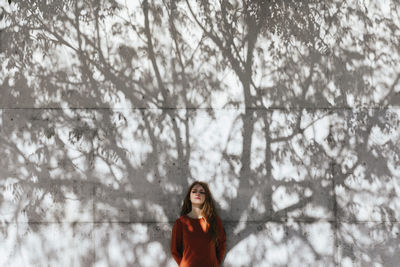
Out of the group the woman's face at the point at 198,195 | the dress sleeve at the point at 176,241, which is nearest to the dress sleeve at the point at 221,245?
the woman's face at the point at 198,195

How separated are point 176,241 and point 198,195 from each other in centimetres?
65

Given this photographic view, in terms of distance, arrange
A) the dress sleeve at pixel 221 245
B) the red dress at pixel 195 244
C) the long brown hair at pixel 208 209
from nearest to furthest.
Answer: the red dress at pixel 195 244 → the long brown hair at pixel 208 209 → the dress sleeve at pixel 221 245

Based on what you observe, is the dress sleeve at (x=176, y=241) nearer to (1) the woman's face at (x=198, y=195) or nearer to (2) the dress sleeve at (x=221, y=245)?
(1) the woman's face at (x=198, y=195)

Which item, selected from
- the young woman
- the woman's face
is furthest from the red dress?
the woman's face

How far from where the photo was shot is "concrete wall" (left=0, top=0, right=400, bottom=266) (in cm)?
516

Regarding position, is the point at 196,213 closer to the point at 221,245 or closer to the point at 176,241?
the point at 176,241

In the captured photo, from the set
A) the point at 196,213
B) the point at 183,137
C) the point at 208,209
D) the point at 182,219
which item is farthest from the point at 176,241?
the point at 183,137

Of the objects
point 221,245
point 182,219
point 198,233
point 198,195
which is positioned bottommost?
point 221,245

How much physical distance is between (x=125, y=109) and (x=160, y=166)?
36.3 inches

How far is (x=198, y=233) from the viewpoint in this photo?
4.71m

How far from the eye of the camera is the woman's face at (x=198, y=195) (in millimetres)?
4871

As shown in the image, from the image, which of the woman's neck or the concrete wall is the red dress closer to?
the woman's neck

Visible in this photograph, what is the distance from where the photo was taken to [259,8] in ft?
17.5

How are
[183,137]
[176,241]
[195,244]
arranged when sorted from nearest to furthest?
[195,244] → [176,241] → [183,137]
